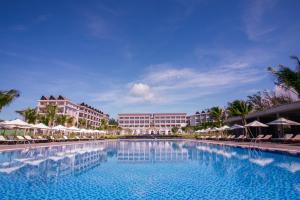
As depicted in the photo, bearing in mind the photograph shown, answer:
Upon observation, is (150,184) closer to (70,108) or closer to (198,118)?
(70,108)

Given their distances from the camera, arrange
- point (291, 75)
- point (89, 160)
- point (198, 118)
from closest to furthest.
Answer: point (89, 160), point (291, 75), point (198, 118)

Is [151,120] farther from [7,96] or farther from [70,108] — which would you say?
[7,96]

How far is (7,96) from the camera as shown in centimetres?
2322

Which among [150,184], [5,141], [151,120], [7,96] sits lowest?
[150,184]

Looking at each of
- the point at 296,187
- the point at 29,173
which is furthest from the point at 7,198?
the point at 296,187

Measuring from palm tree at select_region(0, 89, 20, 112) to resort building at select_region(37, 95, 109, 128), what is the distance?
49389 millimetres

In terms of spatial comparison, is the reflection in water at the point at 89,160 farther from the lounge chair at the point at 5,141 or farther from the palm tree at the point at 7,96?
the palm tree at the point at 7,96

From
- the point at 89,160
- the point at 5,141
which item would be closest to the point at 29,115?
the point at 5,141

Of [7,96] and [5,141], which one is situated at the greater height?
[7,96]

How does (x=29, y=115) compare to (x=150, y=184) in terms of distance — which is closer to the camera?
(x=150, y=184)

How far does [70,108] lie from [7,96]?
2584 inches

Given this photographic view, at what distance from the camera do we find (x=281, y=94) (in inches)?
2060

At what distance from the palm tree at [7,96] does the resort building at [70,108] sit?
162ft

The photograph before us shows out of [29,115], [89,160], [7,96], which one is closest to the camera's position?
[89,160]
